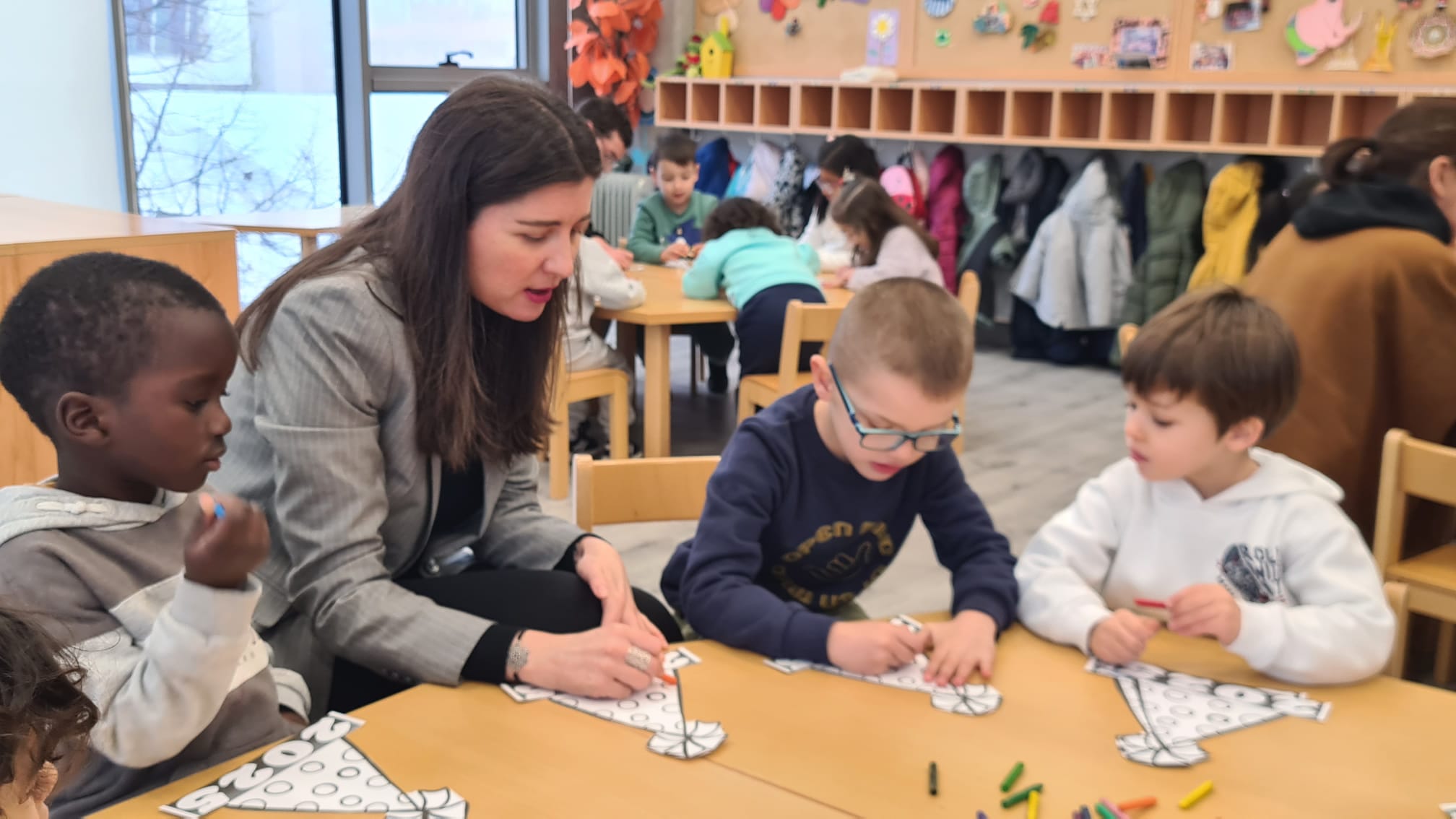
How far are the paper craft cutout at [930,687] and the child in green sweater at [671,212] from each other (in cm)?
354

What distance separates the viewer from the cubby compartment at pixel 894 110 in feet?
21.1

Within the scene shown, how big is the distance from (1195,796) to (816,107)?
241 inches

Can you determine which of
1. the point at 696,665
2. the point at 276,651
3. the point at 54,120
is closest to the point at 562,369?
the point at 276,651

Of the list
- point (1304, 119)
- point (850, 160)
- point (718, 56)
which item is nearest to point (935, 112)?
point (850, 160)

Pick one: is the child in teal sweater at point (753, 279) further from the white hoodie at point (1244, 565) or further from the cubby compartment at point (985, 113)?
the cubby compartment at point (985, 113)

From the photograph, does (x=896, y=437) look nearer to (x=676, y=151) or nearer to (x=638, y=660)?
(x=638, y=660)

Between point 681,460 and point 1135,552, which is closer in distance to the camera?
point 1135,552

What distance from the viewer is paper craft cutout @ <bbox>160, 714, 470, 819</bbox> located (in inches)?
37.6

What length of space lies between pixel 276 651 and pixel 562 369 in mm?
1882

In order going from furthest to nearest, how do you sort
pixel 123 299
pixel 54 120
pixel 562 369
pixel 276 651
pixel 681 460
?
pixel 54 120 < pixel 562 369 < pixel 681 460 < pixel 276 651 < pixel 123 299

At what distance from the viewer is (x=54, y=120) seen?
5.29m

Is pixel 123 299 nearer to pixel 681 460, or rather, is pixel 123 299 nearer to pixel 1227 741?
pixel 681 460

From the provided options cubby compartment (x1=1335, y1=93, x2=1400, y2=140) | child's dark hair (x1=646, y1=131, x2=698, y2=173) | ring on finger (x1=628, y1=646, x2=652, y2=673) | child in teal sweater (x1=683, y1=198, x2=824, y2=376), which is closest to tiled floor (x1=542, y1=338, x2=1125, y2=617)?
child in teal sweater (x1=683, y1=198, x2=824, y2=376)

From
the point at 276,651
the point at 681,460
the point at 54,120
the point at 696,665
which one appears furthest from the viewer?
the point at 54,120
